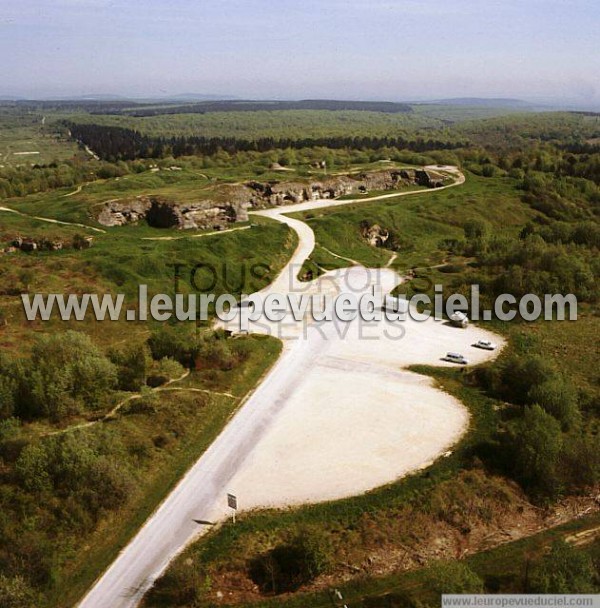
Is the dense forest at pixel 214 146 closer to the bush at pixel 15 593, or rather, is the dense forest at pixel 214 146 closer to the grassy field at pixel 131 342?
the grassy field at pixel 131 342

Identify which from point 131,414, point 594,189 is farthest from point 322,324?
point 594,189

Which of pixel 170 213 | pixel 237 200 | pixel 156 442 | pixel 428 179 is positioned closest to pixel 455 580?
pixel 156 442

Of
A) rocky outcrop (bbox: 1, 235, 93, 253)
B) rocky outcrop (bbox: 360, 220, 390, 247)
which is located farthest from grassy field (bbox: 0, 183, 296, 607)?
rocky outcrop (bbox: 360, 220, 390, 247)

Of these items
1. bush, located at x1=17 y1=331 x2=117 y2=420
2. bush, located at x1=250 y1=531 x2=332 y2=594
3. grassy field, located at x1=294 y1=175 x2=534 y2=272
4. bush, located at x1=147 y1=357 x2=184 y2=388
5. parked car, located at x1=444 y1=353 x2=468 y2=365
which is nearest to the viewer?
bush, located at x1=250 y1=531 x2=332 y2=594

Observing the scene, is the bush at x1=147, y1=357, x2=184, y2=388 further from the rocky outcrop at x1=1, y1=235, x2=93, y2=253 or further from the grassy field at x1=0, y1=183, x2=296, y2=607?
the rocky outcrop at x1=1, y1=235, x2=93, y2=253

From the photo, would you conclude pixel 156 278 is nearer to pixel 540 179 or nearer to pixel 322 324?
pixel 322 324

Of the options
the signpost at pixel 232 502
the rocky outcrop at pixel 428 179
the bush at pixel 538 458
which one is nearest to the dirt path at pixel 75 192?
the rocky outcrop at pixel 428 179
